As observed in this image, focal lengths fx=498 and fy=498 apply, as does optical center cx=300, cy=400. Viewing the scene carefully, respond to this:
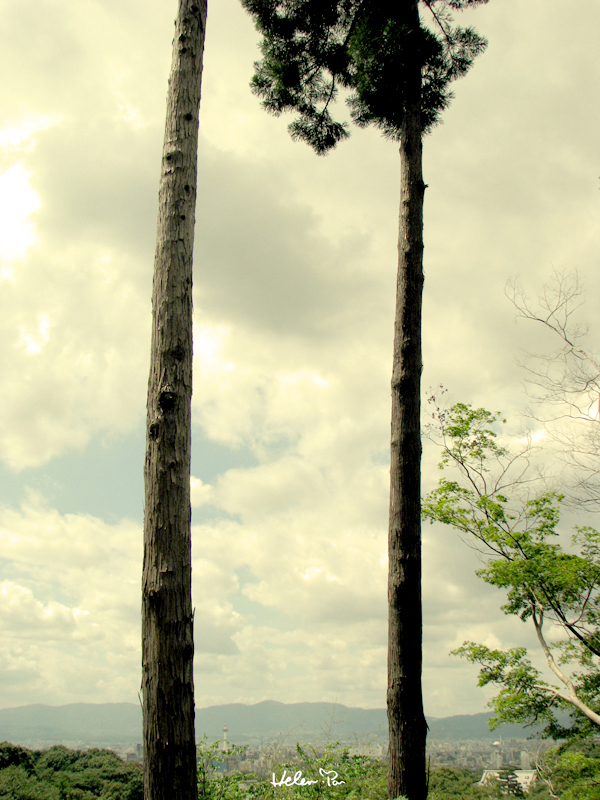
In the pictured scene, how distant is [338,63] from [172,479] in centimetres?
717

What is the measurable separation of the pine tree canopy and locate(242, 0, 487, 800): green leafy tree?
0.01 m

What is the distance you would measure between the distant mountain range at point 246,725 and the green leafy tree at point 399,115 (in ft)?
1.50

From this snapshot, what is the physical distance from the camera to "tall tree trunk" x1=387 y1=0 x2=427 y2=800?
375 cm

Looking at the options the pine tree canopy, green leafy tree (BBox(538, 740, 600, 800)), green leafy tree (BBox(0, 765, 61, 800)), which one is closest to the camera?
the pine tree canopy

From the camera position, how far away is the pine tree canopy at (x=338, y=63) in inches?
247

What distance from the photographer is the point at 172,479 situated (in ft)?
9.07

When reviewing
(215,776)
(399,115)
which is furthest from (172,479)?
(215,776)

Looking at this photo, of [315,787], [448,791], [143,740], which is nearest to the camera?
[143,740]

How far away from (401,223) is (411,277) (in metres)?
0.71

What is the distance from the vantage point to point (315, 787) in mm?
6473

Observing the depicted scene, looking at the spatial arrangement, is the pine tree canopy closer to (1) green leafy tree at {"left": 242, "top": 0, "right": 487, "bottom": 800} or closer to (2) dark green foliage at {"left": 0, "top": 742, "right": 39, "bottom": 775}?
(1) green leafy tree at {"left": 242, "top": 0, "right": 487, "bottom": 800}

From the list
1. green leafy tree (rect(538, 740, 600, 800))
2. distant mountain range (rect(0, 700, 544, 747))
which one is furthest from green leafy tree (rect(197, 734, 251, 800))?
green leafy tree (rect(538, 740, 600, 800))

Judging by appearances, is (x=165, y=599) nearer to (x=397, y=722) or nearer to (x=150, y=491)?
(x=150, y=491)

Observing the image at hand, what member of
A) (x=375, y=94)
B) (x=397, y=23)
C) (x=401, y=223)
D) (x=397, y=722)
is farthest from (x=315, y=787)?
(x=397, y=23)
